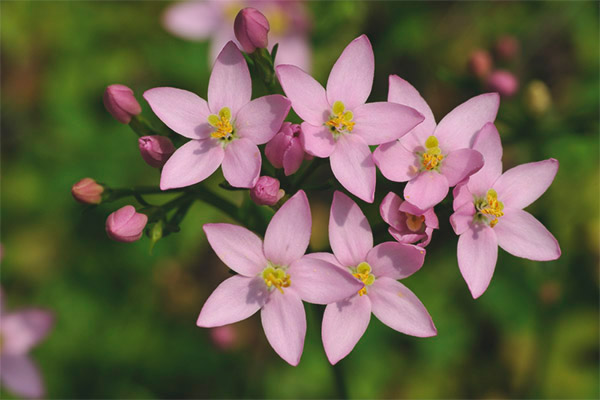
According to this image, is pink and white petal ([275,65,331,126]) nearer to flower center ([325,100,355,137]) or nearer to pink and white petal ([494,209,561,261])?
flower center ([325,100,355,137])

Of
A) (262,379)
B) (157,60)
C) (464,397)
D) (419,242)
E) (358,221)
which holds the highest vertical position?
(358,221)

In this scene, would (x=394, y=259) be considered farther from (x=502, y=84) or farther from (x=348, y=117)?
(x=502, y=84)

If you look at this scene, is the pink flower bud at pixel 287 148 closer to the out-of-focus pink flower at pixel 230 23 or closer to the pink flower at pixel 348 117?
the pink flower at pixel 348 117

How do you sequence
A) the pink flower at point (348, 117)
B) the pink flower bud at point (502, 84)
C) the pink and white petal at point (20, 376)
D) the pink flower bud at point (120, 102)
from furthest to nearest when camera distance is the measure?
the pink and white petal at point (20, 376) → the pink flower bud at point (502, 84) → the pink flower bud at point (120, 102) → the pink flower at point (348, 117)

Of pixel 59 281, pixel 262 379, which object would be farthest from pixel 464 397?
pixel 59 281

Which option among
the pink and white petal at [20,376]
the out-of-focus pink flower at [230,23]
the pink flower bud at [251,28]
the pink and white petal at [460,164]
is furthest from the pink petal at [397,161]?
the pink and white petal at [20,376]

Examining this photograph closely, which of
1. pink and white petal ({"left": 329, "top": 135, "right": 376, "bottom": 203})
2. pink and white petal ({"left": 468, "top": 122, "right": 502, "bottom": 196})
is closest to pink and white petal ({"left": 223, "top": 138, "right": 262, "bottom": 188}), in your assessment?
pink and white petal ({"left": 329, "top": 135, "right": 376, "bottom": 203})

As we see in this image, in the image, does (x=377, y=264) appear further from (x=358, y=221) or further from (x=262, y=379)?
(x=262, y=379)
